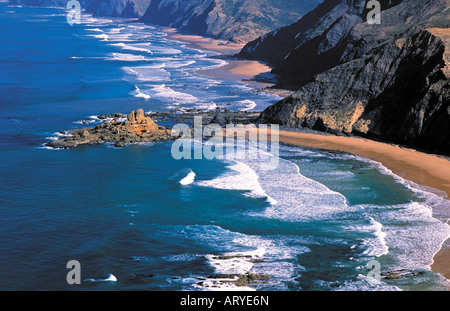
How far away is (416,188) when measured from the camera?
3244 cm

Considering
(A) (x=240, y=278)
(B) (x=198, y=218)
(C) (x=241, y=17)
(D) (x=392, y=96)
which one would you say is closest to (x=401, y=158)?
(D) (x=392, y=96)

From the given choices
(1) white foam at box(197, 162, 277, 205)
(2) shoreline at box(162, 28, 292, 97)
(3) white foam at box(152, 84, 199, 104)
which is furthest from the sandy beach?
(2) shoreline at box(162, 28, 292, 97)

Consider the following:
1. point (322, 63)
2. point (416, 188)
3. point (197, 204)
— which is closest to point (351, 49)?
point (322, 63)

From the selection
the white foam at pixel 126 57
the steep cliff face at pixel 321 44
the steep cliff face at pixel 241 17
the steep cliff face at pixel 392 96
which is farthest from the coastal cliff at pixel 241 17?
the steep cliff face at pixel 392 96

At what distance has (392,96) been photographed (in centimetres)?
4512

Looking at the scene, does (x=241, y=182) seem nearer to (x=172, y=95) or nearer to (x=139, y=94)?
(x=172, y=95)

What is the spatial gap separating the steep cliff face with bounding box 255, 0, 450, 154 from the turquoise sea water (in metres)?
5.68

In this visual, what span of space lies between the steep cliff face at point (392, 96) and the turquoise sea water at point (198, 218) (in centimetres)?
568

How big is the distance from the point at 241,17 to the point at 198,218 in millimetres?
125216

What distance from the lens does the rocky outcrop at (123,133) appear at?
148 ft

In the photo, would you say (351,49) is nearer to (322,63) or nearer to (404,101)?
(322,63)

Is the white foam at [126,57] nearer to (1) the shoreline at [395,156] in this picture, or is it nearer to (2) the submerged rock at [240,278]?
(1) the shoreline at [395,156]
